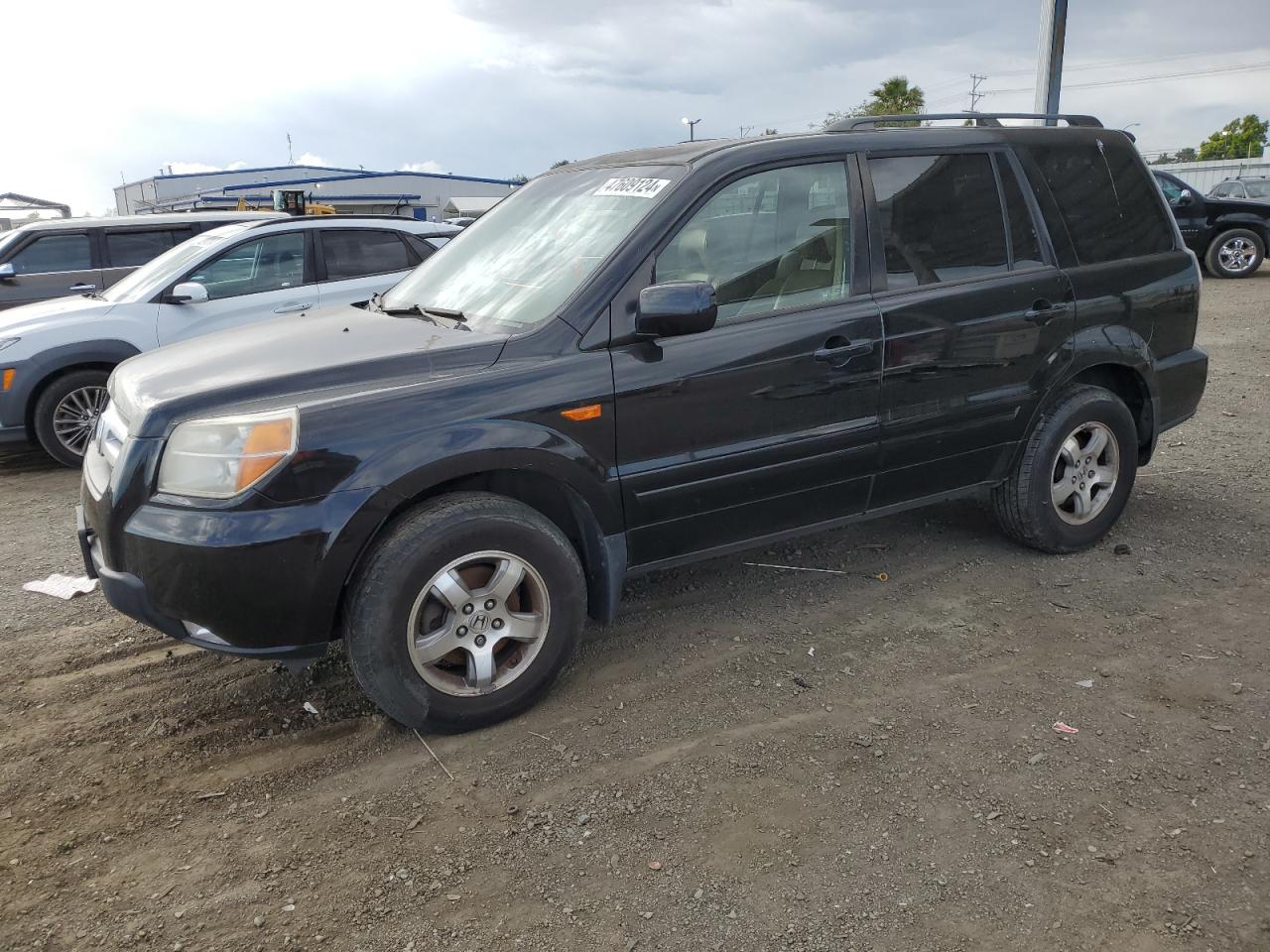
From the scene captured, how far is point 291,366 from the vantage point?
3.17 meters

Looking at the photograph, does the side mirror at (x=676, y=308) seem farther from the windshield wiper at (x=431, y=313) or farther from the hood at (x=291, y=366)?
the windshield wiper at (x=431, y=313)

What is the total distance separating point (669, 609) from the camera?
13.6 ft

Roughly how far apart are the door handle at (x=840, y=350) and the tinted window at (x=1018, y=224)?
978 millimetres

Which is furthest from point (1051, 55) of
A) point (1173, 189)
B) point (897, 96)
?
point (897, 96)

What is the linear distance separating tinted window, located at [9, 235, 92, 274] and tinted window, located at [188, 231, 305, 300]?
2.67m

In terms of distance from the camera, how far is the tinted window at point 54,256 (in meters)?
9.05

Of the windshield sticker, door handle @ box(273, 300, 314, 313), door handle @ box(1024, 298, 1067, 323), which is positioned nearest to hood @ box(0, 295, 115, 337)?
door handle @ box(273, 300, 314, 313)

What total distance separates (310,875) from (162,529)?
1107 millimetres

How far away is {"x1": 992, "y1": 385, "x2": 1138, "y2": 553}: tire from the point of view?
435cm

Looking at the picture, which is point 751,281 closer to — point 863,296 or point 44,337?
point 863,296

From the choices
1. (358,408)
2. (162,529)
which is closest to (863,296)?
(358,408)

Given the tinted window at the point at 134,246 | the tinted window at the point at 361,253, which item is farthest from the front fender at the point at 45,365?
the tinted window at the point at 134,246

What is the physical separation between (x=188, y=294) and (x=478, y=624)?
518 centimetres

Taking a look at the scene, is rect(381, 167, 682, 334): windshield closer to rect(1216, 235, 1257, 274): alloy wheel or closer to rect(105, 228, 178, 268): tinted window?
rect(105, 228, 178, 268): tinted window
